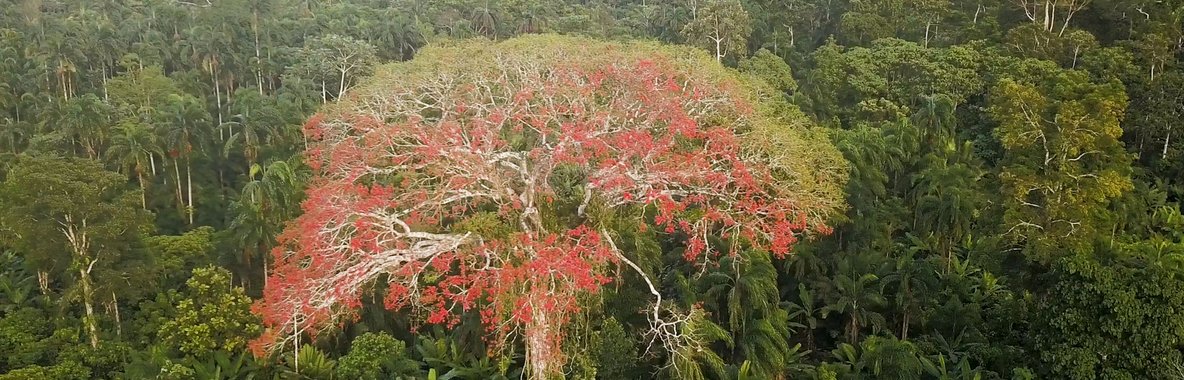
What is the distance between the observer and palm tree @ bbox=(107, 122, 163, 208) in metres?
28.6

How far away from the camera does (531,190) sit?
12.5 metres

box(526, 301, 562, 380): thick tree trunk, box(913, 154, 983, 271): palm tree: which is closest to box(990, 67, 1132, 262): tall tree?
box(913, 154, 983, 271): palm tree

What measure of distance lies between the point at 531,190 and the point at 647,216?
20.0 ft

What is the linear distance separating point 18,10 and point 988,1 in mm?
50871

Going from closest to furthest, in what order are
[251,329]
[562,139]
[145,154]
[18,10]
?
[562,139]
[251,329]
[145,154]
[18,10]

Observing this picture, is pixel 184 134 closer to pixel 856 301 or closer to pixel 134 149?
pixel 134 149

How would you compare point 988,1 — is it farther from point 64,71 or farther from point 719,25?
point 64,71

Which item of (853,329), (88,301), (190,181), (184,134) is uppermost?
(184,134)

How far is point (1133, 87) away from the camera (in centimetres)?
2402

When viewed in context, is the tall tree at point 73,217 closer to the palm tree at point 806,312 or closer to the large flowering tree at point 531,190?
the large flowering tree at point 531,190

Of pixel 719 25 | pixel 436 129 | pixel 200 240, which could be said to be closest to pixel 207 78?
pixel 200 240

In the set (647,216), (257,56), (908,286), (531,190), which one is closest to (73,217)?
(531,190)

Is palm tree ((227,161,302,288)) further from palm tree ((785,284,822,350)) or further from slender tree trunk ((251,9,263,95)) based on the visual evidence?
slender tree trunk ((251,9,263,95))

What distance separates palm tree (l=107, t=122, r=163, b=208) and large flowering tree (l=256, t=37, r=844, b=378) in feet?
58.8
